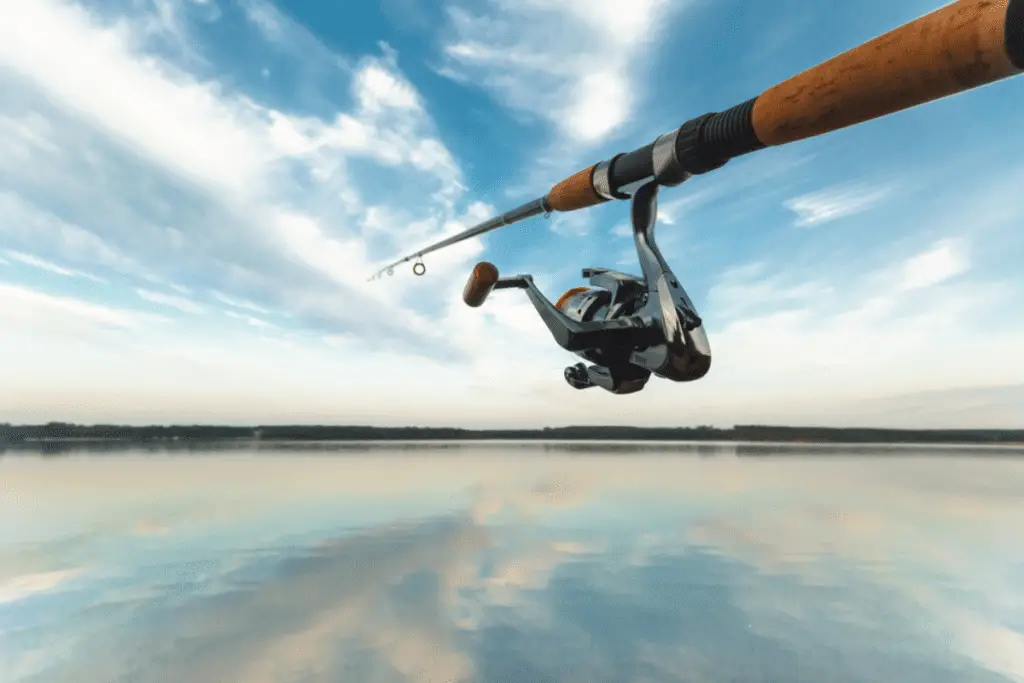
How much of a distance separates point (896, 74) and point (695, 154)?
692mm

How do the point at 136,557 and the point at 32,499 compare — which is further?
the point at 32,499

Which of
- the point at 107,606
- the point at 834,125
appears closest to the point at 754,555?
the point at 107,606

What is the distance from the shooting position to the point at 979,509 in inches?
769

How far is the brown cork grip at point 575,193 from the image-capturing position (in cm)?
291

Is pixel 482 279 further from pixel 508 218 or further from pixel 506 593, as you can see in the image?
pixel 506 593

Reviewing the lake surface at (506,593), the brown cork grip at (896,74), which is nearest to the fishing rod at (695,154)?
the brown cork grip at (896,74)

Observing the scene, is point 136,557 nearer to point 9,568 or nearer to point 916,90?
point 9,568

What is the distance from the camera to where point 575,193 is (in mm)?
3025

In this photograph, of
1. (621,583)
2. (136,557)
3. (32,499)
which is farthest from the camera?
(32,499)

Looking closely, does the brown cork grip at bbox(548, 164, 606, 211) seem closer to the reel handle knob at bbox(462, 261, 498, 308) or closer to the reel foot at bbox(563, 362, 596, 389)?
the reel handle knob at bbox(462, 261, 498, 308)

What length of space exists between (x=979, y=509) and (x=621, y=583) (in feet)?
55.3

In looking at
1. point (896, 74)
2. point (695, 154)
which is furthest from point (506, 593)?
point (896, 74)

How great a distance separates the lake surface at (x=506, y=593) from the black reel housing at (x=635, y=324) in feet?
16.0

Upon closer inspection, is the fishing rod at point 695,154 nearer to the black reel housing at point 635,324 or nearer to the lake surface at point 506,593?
the black reel housing at point 635,324
